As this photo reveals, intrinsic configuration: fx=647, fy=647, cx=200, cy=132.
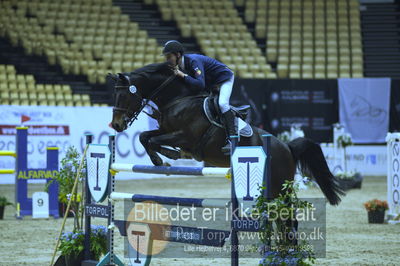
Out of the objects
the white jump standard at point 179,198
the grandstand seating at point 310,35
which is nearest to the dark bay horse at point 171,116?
the white jump standard at point 179,198

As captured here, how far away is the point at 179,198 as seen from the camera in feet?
15.7

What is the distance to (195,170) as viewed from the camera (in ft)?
15.4

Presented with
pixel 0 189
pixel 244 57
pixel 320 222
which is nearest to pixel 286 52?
pixel 244 57

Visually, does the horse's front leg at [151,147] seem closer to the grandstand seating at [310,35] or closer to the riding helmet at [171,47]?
the riding helmet at [171,47]

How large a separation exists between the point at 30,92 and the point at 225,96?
1180 cm

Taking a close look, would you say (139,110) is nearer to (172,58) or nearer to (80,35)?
(172,58)

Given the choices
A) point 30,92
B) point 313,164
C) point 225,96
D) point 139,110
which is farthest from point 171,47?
point 30,92

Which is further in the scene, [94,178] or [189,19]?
[189,19]

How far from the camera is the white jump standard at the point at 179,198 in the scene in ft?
14.0

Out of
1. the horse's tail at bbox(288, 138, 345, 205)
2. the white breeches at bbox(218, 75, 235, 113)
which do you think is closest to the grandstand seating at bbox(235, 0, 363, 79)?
the horse's tail at bbox(288, 138, 345, 205)

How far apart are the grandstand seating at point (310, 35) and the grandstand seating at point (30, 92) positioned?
260 inches

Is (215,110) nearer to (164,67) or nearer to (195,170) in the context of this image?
(164,67)

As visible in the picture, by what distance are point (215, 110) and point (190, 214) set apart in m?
3.50

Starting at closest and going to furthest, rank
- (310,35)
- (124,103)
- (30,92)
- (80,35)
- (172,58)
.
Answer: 1. (124,103)
2. (172,58)
3. (30,92)
4. (80,35)
5. (310,35)
